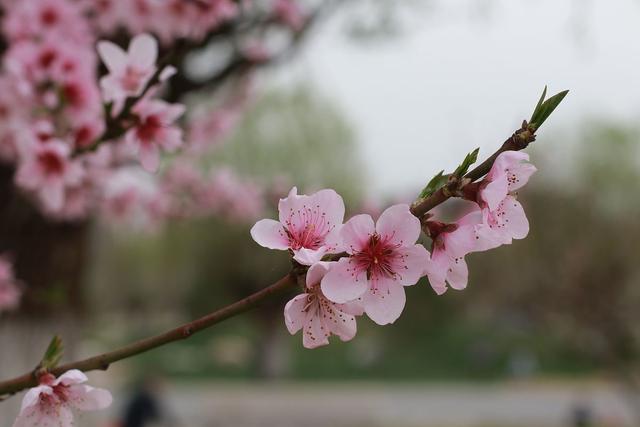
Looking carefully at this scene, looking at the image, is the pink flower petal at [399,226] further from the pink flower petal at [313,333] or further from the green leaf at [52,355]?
the green leaf at [52,355]

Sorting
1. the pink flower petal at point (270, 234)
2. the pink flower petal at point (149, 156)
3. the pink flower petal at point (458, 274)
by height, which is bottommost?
the pink flower petal at point (458, 274)

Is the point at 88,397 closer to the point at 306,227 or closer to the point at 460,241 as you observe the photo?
the point at 306,227

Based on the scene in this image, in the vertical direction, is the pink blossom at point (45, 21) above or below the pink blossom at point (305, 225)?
above

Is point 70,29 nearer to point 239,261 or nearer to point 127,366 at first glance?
point 239,261

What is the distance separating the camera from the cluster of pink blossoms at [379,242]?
3.34 ft

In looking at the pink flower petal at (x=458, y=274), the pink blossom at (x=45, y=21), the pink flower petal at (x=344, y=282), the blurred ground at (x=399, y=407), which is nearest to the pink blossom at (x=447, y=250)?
the pink flower petal at (x=458, y=274)

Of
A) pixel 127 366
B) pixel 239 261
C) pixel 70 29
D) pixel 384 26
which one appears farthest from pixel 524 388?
pixel 70 29

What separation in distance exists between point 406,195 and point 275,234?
3332mm

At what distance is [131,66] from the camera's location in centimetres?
182

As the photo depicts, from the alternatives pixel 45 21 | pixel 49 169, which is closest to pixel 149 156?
pixel 49 169

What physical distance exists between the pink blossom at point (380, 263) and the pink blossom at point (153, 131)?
2.91 ft

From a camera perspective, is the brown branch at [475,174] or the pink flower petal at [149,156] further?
the pink flower petal at [149,156]

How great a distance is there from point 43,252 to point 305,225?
4.49m

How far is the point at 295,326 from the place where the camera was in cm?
108
